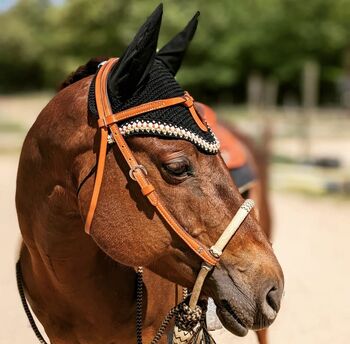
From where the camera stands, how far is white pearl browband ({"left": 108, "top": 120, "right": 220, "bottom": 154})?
1646 millimetres

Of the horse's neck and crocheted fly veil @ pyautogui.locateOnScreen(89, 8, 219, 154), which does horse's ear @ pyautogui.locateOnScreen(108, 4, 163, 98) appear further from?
the horse's neck

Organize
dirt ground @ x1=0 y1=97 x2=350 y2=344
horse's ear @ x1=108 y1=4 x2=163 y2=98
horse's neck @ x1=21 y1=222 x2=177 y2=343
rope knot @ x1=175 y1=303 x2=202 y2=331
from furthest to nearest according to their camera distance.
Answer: dirt ground @ x1=0 y1=97 x2=350 y2=344 < horse's neck @ x1=21 y1=222 x2=177 y2=343 < rope knot @ x1=175 y1=303 x2=202 y2=331 < horse's ear @ x1=108 y1=4 x2=163 y2=98

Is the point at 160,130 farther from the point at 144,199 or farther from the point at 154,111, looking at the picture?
the point at 144,199

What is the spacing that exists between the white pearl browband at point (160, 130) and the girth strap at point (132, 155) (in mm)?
22

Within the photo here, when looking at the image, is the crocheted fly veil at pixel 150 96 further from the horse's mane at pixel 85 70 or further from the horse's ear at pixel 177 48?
the horse's ear at pixel 177 48

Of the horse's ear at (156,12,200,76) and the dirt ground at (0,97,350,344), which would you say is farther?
the dirt ground at (0,97,350,344)

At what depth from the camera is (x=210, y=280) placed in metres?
1.66

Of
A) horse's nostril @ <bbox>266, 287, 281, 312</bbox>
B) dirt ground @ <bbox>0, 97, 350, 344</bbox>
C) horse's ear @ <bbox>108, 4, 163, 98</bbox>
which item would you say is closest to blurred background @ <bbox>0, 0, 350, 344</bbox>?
dirt ground @ <bbox>0, 97, 350, 344</bbox>

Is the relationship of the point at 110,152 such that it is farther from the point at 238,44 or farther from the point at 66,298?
the point at 238,44

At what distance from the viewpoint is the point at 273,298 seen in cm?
162

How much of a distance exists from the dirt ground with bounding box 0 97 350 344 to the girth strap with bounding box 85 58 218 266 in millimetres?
1250

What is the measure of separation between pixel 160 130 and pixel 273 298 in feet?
1.94

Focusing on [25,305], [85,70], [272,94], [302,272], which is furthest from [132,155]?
[272,94]

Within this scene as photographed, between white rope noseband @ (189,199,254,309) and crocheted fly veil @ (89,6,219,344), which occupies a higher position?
crocheted fly veil @ (89,6,219,344)
